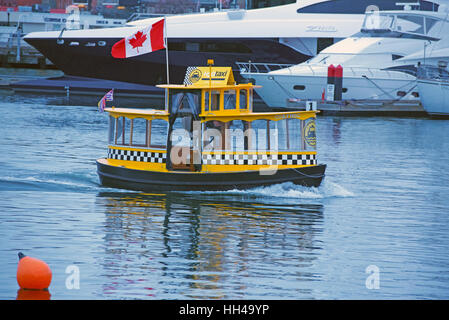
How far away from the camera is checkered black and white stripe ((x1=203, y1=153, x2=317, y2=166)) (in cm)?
2234

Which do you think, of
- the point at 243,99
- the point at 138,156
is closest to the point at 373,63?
the point at 243,99

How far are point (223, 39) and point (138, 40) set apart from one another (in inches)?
1484

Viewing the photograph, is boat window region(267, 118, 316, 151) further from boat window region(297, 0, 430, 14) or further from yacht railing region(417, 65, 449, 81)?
boat window region(297, 0, 430, 14)

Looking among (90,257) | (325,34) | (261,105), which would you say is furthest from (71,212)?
(325,34)

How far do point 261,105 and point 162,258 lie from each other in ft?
138

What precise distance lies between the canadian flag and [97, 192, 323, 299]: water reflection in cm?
379

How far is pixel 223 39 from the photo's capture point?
60.5 m

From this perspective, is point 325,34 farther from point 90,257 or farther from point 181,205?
point 90,257

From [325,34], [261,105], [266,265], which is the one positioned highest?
[325,34]

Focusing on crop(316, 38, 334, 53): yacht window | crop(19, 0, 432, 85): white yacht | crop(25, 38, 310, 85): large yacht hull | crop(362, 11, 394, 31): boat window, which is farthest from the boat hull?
crop(25, 38, 310, 85): large yacht hull

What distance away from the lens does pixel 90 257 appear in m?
15.7

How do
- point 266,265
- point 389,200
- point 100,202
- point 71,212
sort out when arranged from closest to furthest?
point 266,265 → point 71,212 → point 100,202 → point 389,200

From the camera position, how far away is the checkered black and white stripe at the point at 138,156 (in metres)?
22.7

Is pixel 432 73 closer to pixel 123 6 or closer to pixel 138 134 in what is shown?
pixel 138 134
